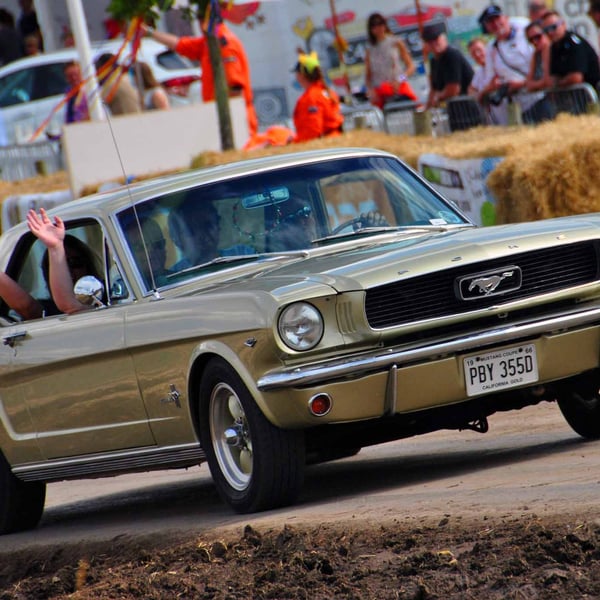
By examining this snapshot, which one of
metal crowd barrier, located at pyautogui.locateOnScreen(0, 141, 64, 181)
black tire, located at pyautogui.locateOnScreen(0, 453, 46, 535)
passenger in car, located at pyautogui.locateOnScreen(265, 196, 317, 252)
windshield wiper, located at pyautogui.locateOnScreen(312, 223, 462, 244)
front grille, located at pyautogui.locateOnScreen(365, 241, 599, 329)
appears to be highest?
passenger in car, located at pyautogui.locateOnScreen(265, 196, 317, 252)

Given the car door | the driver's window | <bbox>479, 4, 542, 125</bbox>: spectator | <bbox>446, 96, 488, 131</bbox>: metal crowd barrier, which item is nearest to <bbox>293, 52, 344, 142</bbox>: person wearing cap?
<bbox>446, 96, 488, 131</bbox>: metal crowd barrier

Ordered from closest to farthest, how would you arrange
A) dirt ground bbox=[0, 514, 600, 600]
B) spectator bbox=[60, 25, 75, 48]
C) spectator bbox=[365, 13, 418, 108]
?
dirt ground bbox=[0, 514, 600, 600]
spectator bbox=[365, 13, 418, 108]
spectator bbox=[60, 25, 75, 48]

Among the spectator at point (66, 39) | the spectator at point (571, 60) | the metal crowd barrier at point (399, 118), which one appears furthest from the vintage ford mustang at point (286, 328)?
the spectator at point (66, 39)

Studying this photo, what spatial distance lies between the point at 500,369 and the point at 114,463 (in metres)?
2.04

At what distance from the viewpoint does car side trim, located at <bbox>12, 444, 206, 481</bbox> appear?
6871 mm

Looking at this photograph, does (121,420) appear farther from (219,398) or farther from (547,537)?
(547,537)

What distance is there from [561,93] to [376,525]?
9093 millimetres

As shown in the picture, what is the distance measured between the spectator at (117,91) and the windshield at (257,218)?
12816 mm

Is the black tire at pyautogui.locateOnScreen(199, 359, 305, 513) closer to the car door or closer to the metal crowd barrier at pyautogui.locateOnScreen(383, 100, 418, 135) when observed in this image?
the car door

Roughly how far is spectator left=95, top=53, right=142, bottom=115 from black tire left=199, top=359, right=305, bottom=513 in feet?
45.7

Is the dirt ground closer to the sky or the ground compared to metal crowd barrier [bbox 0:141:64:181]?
closer to the ground

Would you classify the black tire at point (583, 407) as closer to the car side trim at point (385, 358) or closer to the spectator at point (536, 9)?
the car side trim at point (385, 358)

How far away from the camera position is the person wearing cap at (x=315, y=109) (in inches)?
619

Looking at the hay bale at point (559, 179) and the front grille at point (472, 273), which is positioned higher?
the front grille at point (472, 273)
